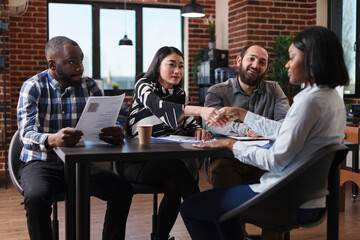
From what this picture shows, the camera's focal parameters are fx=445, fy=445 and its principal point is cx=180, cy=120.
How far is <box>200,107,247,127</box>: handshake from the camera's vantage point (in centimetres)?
220

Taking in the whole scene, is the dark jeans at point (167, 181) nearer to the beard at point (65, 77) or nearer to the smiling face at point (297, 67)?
the beard at point (65, 77)

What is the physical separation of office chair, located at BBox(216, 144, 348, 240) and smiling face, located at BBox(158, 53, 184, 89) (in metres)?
1.19

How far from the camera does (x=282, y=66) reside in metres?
5.20

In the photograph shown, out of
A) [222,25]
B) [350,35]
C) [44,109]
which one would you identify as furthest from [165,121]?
[222,25]

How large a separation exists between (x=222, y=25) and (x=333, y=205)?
5229 millimetres

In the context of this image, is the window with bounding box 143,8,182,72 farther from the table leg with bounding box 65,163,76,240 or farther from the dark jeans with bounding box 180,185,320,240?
the dark jeans with bounding box 180,185,320,240

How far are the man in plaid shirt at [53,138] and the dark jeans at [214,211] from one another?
0.50m

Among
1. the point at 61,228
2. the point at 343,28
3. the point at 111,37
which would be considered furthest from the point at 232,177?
the point at 111,37

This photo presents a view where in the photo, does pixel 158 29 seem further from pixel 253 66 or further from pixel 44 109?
pixel 44 109

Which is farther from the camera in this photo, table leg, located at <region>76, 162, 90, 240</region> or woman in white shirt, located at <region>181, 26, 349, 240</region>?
table leg, located at <region>76, 162, 90, 240</region>

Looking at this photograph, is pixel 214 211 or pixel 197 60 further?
pixel 197 60

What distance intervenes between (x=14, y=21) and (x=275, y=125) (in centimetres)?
528

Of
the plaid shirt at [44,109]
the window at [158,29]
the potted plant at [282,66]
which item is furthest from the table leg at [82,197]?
the window at [158,29]

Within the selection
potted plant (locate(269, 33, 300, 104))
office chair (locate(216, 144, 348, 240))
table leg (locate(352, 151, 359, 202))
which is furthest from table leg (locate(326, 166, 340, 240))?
potted plant (locate(269, 33, 300, 104))
